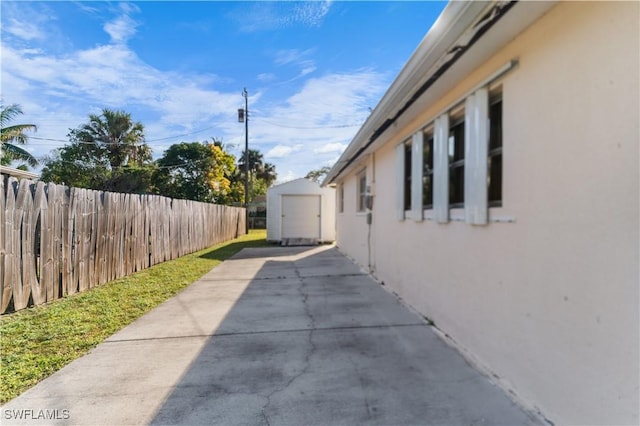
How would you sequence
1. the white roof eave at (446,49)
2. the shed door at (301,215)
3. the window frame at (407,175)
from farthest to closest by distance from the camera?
the shed door at (301,215) → the window frame at (407,175) → the white roof eave at (446,49)

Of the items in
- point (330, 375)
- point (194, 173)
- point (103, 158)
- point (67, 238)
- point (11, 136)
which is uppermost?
point (103, 158)

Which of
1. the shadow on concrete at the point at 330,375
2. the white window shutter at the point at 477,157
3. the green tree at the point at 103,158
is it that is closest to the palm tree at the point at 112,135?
the green tree at the point at 103,158

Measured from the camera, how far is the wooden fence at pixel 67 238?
430 centimetres

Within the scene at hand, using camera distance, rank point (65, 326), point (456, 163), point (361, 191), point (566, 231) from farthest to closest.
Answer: point (361, 191), point (65, 326), point (456, 163), point (566, 231)

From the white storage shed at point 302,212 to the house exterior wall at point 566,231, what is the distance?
43.7 ft

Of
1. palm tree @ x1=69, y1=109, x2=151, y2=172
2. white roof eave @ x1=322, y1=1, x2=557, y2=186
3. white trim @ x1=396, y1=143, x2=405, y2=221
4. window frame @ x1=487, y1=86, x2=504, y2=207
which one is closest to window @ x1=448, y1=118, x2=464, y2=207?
white roof eave @ x1=322, y1=1, x2=557, y2=186

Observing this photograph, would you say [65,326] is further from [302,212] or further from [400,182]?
[302,212]

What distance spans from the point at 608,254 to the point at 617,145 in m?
0.55

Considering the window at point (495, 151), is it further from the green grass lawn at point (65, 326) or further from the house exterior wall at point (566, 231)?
the green grass lawn at point (65, 326)

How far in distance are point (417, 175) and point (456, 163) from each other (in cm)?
95

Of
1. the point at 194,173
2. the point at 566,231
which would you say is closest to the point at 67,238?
the point at 566,231

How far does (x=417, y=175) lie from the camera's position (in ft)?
15.4

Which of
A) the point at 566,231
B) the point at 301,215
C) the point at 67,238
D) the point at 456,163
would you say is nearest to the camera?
the point at 566,231

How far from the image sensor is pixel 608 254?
69.9 inches
